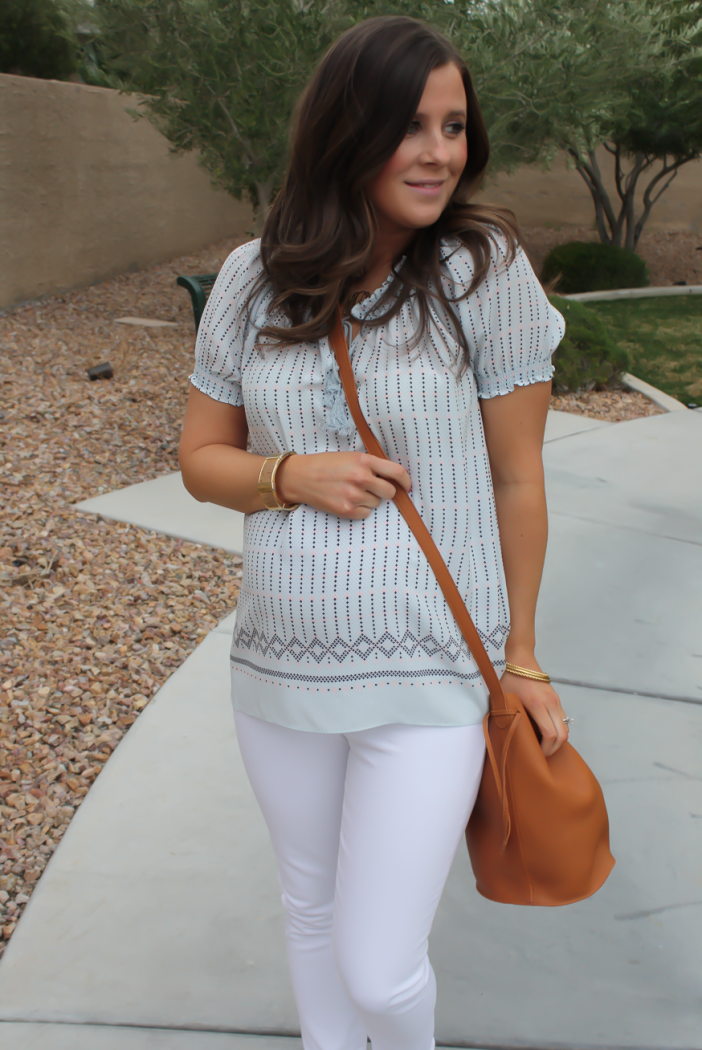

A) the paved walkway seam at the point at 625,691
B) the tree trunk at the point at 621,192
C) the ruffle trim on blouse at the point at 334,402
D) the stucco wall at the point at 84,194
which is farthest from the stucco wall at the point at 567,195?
the ruffle trim on blouse at the point at 334,402

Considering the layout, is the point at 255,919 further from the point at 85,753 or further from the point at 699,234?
the point at 699,234

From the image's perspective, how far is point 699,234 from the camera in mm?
18594

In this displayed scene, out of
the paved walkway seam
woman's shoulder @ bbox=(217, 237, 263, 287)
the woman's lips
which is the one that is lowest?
the paved walkway seam

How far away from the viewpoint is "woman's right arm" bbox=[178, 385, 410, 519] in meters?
1.41

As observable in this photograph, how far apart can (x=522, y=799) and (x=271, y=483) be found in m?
0.65

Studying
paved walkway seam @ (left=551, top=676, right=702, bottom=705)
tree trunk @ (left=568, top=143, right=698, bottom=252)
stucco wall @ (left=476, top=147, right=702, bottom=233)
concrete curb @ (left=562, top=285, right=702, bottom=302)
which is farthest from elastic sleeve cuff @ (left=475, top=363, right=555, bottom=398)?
stucco wall @ (left=476, top=147, right=702, bottom=233)

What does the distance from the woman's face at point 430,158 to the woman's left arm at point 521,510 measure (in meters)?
0.35

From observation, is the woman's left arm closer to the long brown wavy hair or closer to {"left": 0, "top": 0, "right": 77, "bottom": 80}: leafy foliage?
the long brown wavy hair

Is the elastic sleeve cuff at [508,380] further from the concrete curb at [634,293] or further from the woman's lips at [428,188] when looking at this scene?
the concrete curb at [634,293]

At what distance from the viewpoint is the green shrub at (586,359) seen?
7500 millimetres

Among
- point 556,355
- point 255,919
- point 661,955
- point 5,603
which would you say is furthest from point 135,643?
point 556,355

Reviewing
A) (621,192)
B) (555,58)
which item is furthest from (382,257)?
(621,192)

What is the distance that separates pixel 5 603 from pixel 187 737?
1.24m

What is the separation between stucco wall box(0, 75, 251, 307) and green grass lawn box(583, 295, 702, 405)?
17.9 ft
